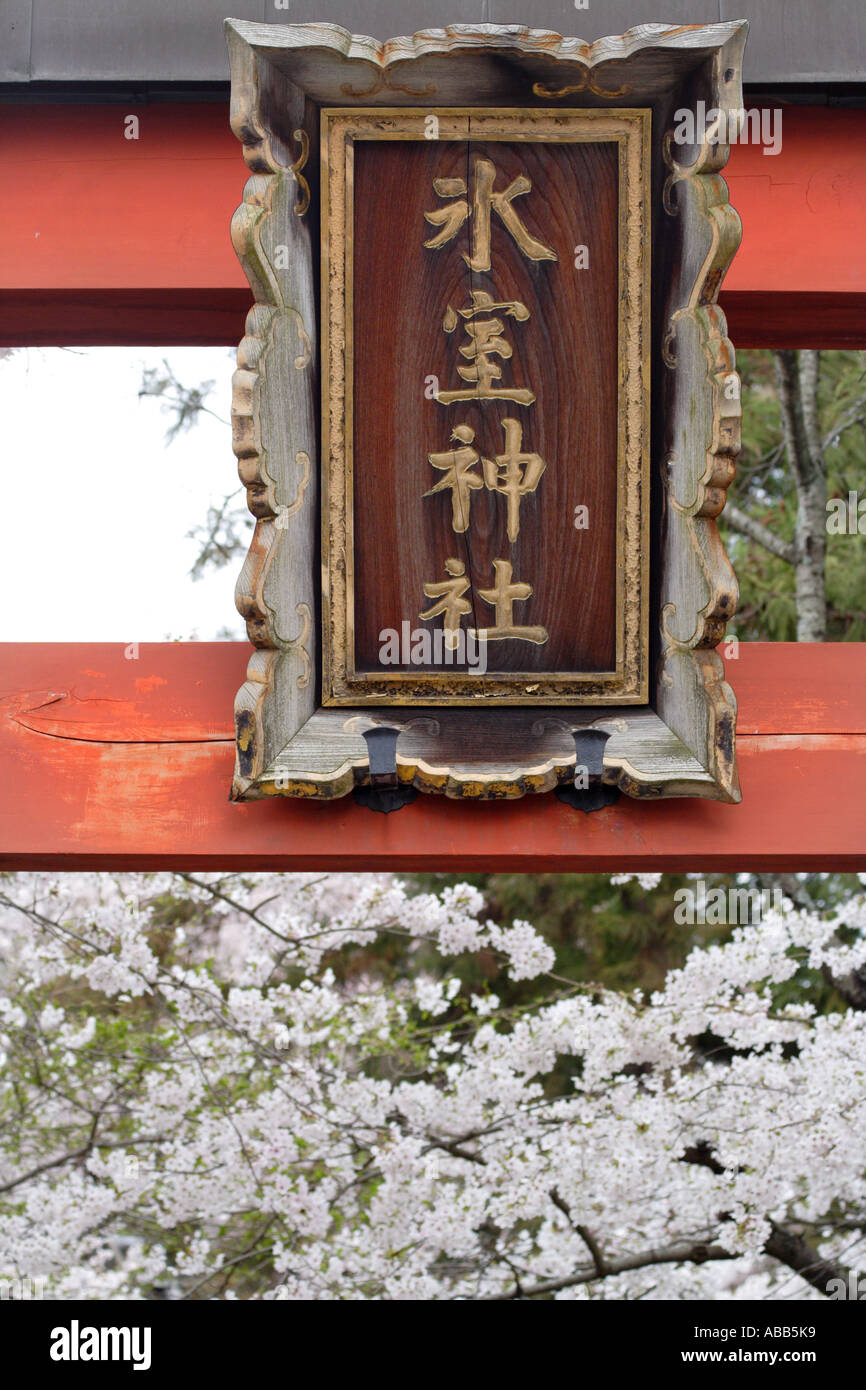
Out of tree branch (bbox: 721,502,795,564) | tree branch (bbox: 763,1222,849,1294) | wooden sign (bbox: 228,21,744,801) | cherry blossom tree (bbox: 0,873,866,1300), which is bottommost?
tree branch (bbox: 763,1222,849,1294)

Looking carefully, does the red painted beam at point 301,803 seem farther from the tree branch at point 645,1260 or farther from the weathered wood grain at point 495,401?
the tree branch at point 645,1260

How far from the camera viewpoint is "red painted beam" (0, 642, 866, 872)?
7.48ft

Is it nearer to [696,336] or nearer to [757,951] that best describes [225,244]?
[696,336]

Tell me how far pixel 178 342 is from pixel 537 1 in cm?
105

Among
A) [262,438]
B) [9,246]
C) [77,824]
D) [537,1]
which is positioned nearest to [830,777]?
[262,438]

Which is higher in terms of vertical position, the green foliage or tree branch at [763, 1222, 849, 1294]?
the green foliage

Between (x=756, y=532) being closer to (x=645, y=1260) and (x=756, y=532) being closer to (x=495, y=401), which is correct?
(x=645, y=1260)

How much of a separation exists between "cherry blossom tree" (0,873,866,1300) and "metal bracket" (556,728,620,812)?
2380mm

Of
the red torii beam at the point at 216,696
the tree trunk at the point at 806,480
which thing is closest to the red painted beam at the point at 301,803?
the red torii beam at the point at 216,696

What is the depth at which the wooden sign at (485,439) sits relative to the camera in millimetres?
2143

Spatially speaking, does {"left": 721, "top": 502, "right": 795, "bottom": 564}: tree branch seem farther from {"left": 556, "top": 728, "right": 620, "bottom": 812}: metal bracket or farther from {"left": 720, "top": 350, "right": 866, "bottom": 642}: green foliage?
{"left": 556, "top": 728, "right": 620, "bottom": 812}: metal bracket

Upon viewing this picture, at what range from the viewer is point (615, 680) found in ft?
7.33

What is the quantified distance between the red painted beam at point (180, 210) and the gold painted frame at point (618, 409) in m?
0.35

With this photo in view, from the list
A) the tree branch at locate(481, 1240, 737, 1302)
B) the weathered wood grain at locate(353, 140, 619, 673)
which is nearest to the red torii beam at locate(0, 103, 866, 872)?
the weathered wood grain at locate(353, 140, 619, 673)
